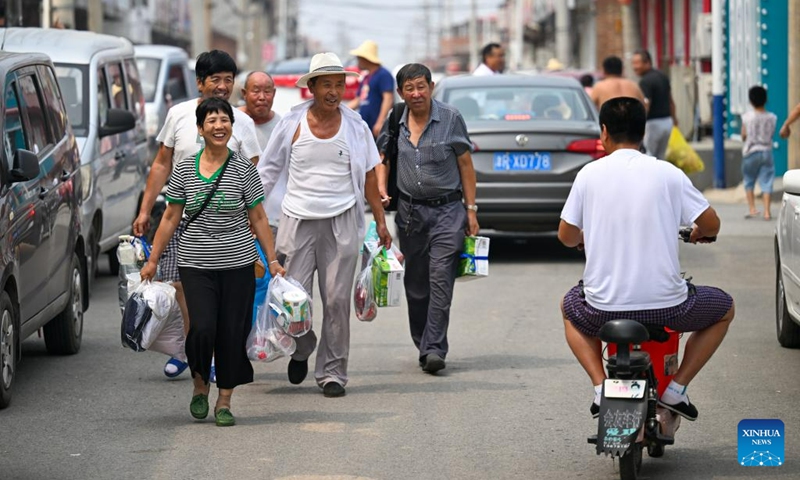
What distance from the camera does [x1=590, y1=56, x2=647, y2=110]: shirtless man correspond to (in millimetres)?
16562

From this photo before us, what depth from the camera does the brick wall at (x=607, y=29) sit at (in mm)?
43906

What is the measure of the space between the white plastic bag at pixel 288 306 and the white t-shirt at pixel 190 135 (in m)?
1.00

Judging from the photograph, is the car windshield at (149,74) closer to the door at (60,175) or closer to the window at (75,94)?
the window at (75,94)

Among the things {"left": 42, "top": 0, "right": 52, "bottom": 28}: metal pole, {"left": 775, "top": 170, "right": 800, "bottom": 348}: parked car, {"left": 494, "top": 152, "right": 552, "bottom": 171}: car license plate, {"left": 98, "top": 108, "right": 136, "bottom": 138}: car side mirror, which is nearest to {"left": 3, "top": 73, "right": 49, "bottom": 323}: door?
{"left": 98, "top": 108, "right": 136, "bottom": 138}: car side mirror

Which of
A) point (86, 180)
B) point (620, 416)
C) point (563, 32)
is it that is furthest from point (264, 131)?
point (563, 32)

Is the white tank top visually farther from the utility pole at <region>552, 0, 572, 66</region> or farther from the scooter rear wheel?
the utility pole at <region>552, 0, 572, 66</region>

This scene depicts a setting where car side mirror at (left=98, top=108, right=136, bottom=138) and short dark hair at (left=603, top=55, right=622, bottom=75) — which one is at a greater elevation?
short dark hair at (left=603, top=55, right=622, bottom=75)

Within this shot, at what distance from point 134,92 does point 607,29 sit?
110 feet

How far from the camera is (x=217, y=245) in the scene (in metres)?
7.23

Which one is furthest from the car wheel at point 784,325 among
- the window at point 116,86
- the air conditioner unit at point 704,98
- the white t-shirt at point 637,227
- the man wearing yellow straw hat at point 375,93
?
the air conditioner unit at point 704,98

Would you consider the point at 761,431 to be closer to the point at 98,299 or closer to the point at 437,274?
the point at 437,274

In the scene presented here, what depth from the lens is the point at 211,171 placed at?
729 centimetres

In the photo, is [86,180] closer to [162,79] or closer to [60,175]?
[60,175]

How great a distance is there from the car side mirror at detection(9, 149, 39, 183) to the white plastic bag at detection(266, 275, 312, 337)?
4.59ft
